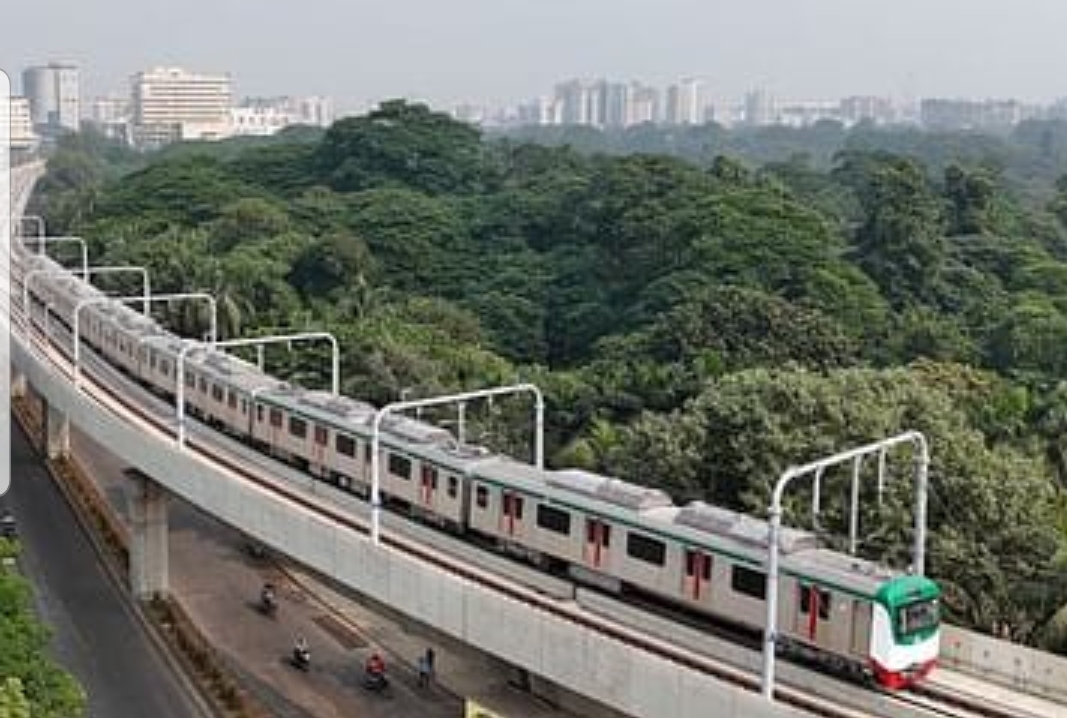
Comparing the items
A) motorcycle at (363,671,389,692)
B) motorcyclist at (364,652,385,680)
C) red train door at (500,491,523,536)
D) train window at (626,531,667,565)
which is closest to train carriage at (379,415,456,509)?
red train door at (500,491,523,536)

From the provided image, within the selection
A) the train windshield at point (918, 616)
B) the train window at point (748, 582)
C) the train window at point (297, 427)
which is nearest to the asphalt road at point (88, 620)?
the train window at point (297, 427)

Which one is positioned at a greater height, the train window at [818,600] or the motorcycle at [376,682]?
the train window at [818,600]

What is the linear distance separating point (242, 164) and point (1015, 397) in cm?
7918

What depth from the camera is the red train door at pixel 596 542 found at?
75.9 feet

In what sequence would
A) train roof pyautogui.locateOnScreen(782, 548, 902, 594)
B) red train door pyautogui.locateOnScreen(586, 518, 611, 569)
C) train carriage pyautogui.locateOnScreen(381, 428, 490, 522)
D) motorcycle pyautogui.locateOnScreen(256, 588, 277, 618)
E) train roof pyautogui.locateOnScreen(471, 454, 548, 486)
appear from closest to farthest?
train roof pyautogui.locateOnScreen(782, 548, 902, 594) → red train door pyautogui.locateOnScreen(586, 518, 611, 569) → train roof pyautogui.locateOnScreen(471, 454, 548, 486) → train carriage pyautogui.locateOnScreen(381, 428, 490, 522) → motorcycle pyautogui.locateOnScreen(256, 588, 277, 618)

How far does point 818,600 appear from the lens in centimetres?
1972

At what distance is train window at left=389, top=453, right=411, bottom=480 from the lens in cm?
2734

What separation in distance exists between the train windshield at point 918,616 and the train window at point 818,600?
1.09 m

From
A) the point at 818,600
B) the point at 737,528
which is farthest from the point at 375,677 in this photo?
the point at 818,600

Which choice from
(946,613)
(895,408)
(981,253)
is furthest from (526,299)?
(946,613)

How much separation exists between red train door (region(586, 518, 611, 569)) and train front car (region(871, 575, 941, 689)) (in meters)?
5.36

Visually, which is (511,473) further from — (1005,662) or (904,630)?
(1005,662)

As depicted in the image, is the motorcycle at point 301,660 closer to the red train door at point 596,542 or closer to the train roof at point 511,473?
the train roof at point 511,473

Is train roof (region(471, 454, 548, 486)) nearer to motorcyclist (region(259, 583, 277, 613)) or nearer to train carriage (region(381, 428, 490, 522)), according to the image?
train carriage (region(381, 428, 490, 522))
